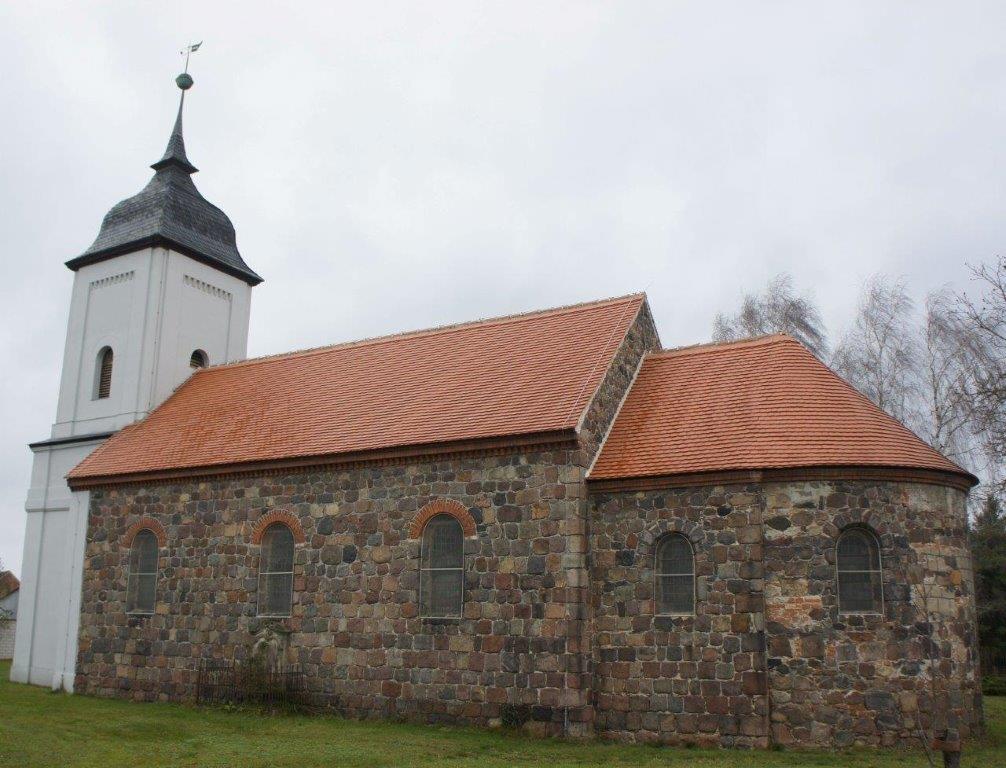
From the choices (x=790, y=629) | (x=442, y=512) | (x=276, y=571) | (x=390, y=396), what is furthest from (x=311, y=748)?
(x=390, y=396)

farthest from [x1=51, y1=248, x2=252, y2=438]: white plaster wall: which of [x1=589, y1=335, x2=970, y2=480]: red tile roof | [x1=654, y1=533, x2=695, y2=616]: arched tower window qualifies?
[x1=654, y1=533, x2=695, y2=616]: arched tower window

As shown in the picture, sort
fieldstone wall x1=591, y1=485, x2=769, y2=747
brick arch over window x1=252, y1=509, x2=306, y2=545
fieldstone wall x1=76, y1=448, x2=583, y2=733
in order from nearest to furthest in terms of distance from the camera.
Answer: fieldstone wall x1=591, y1=485, x2=769, y2=747 < fieldstone wall x1=76, y1=448, x2=583, y2=733 < brick arch over window x1=252, y1=509, x2=306, y2=545

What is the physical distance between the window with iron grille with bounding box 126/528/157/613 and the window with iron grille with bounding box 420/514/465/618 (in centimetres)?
659

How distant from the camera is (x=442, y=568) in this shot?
16.1m

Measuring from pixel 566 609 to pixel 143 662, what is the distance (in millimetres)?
9438

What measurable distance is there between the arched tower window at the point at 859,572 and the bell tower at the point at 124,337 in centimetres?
1559

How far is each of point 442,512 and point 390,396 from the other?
11.4ft

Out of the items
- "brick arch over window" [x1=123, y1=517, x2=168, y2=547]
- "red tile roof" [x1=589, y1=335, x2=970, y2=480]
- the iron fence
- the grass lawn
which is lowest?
the grass lawn

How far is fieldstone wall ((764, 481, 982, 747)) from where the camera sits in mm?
13422

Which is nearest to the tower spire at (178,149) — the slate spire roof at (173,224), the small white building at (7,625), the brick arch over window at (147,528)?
the slate spire roof at (173,224)

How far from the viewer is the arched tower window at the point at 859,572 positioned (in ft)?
45.6

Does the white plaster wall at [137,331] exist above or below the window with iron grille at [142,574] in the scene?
above

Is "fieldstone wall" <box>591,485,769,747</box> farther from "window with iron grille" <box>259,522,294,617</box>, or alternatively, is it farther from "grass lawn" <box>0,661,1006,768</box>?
"window with iron grille" <box>259,522,294,617</box>

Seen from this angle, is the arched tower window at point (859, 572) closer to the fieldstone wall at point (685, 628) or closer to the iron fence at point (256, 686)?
the fieldstone wall at point (685, 628)
